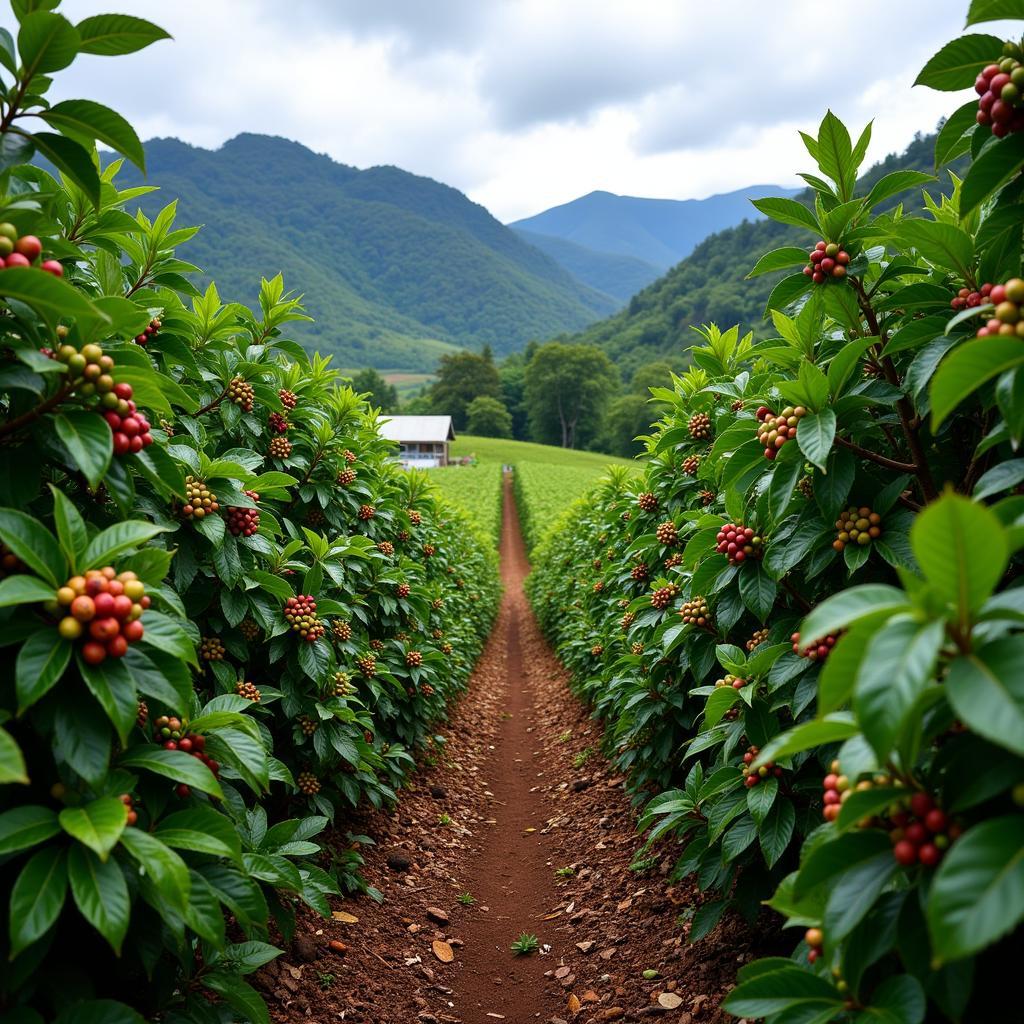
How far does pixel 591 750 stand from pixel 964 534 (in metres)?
5.50

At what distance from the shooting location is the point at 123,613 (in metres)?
1.50

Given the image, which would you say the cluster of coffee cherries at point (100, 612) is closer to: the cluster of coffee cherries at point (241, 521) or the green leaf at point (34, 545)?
the green leaf at point (34, 545)

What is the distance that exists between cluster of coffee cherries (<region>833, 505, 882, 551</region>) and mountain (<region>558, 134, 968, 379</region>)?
251 feet

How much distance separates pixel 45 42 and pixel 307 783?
127 inches

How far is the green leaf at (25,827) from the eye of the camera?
138cm

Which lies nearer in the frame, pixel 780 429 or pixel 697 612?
pixel 780 429

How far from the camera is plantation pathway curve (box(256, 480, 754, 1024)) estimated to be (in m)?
3.03

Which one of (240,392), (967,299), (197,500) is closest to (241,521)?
(197,500)

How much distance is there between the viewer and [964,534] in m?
1.10

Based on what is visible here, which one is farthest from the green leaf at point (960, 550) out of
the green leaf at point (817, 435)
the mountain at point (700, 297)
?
the mountain at point (700, 297)

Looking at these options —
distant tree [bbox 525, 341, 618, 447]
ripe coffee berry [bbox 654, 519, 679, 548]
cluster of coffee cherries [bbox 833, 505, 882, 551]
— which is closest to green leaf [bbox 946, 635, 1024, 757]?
cluster of coffee cherries [bbox 833, 505, 882, 551]

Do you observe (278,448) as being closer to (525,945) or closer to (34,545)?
(34,545)

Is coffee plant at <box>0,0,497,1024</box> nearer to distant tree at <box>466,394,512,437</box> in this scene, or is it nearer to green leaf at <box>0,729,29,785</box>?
green leaf at <box>0,729,29,785</box>

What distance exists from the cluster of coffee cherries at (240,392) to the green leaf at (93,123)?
5.28ft
